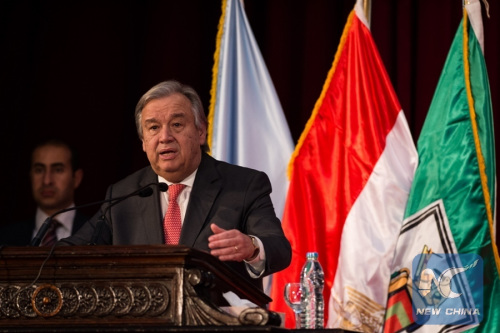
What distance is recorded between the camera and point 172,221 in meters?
2.75

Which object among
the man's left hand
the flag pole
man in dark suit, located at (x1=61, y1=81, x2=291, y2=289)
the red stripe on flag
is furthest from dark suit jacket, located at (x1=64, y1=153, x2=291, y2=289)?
the flag pole

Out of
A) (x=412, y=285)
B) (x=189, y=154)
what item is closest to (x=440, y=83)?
(x=412, y=285)

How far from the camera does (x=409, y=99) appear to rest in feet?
14.4

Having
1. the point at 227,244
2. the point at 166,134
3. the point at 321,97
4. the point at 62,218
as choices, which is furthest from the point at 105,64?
the point at 227,244

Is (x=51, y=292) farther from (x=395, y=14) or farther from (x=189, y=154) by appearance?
(x=395, y=14)

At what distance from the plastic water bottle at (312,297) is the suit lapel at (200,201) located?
0.38 metres

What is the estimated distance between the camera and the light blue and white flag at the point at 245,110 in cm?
429

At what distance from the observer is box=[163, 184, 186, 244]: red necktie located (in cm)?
271

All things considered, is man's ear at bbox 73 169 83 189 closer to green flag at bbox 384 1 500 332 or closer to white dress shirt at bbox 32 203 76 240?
white dress shirt at bbox 32 203 76 240

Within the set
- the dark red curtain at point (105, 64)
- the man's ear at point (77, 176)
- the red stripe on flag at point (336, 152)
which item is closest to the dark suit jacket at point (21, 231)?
the man's ear at point (77, 176)

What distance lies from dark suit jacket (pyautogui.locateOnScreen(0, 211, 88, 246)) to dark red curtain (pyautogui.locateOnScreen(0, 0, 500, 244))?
33 cm

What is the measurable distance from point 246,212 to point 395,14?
2211mm

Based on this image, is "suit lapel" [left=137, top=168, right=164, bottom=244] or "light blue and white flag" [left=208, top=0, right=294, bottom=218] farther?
"light blue and white flag" [left=208, top=0, right=294, bottom=218]

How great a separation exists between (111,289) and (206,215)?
75cm
